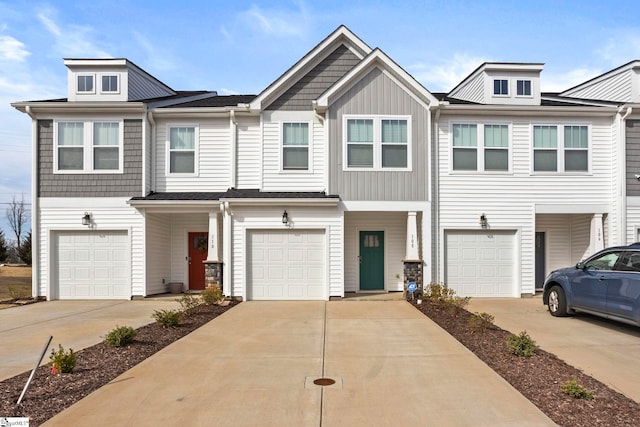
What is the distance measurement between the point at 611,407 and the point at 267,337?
548cm

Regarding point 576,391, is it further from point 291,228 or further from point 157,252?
point 157,252

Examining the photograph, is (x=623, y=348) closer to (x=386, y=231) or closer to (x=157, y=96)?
(x=386, y=231)

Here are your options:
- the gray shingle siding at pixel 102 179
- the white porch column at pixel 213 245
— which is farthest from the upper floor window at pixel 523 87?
the gray shingle siding at pixel 102 179

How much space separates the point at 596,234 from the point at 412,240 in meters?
5.69

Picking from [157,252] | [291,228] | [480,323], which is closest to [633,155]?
[480,323]

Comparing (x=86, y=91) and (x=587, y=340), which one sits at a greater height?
(x=86, y=91)

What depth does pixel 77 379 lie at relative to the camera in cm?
619

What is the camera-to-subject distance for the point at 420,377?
6293mm

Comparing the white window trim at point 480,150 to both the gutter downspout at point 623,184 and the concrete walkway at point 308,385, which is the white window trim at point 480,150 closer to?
the gutter downspout at point 623,184

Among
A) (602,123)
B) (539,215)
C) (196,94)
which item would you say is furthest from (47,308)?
(602,123)

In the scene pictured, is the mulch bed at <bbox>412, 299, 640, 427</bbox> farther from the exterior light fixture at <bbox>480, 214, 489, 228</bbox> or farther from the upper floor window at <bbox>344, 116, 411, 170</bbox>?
the upper floor window at <bbox>344, 116, 411, 170</bbox>

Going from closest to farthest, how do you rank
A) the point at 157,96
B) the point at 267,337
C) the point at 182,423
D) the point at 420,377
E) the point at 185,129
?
the point at 182,423, the point at 420,377, the point at 267,337, the point at 185,129, the point at 157,96

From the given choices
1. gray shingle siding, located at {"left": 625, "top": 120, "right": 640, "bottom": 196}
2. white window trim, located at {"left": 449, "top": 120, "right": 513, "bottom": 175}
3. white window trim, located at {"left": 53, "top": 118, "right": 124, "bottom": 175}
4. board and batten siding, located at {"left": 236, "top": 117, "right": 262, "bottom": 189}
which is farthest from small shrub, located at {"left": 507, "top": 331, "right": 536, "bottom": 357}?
white window trim, located at {"left": 53, "top": 118, "right": 124, "bottom": 175}

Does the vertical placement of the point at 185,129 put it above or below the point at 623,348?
above
